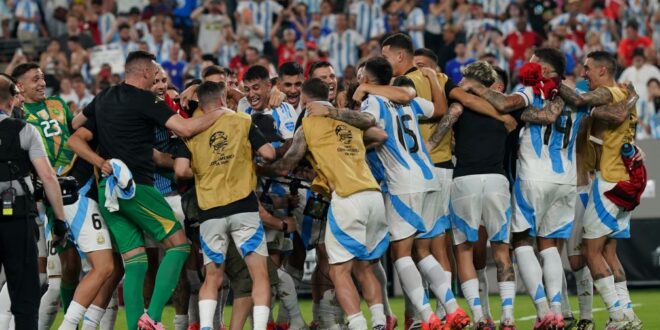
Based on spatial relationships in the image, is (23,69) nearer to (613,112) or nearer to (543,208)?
(543,208)

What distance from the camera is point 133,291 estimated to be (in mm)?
10516

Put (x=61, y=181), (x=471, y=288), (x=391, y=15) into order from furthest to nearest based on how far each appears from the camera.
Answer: (x=391, y=15), (x=471, y=288), (x=61, y=181)

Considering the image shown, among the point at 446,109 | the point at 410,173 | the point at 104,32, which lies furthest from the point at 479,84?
the point at 104,32

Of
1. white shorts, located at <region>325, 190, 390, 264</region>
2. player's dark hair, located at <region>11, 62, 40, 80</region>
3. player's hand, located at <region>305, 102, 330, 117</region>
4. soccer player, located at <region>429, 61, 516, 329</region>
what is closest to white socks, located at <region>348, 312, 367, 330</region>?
white shorts, located at <region>325, 190, 390, 264</region>

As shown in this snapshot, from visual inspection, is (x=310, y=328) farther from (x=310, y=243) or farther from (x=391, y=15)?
(x=391, y=15)

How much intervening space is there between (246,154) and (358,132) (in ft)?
3.11

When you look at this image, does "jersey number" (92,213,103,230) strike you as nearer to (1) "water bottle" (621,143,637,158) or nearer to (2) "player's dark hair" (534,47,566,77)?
(2) "player's dark hair" (534,47,566,77)

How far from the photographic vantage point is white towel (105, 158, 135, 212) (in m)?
10.3

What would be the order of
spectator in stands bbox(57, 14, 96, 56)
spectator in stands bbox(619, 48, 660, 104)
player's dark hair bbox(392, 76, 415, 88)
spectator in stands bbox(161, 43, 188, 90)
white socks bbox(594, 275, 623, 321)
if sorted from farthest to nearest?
spectator in stands bbox(57, 14, 96, 56) → spectator in stands bbox(161, 43, 188, 90) → spectator in stands bbox(619, 48, 660, 104) → white socks bbox(594, 275, 623, 321) → player's dark hair bbox(392, 76, 415, 88)

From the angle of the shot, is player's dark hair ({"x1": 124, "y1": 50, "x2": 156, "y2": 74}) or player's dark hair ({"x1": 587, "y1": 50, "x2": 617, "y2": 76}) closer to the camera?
player's dark hair ({"x1": 124, "y1": 50, "x2": 156, "y2": 74})

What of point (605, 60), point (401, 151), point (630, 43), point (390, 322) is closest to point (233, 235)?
point (401, 151)

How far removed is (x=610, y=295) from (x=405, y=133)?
2.51 meters

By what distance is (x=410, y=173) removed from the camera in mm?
10891

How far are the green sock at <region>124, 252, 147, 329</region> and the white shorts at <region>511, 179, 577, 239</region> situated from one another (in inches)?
135
